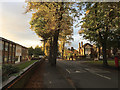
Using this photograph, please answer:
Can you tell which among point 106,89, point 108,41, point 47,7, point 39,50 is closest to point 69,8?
point 47,7

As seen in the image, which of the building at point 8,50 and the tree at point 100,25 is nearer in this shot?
the tree at point 100,25

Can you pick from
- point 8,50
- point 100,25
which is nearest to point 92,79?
point 100,25

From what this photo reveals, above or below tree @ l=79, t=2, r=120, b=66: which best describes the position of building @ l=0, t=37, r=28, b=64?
below

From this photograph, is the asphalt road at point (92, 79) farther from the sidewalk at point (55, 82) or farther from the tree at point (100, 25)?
the tree at point (100, 25)

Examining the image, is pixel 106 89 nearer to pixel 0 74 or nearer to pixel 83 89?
pixel 83 89

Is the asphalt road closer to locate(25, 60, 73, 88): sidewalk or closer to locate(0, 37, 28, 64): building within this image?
locate(25, 60, 73, 88): sidewalk

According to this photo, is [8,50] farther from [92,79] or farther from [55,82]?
[92,79]

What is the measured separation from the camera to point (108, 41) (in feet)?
56.9

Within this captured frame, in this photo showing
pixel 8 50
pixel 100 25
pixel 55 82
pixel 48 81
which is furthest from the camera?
pixel 8 50

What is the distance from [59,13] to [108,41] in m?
9.09

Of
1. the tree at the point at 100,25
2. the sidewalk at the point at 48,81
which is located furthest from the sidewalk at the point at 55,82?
the tree at the point at 100,25

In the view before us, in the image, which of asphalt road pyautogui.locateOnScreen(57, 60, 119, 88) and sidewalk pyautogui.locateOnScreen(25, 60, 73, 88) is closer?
sidewalk pyautogui.locateOnScreen(25, 60, 73, 88)

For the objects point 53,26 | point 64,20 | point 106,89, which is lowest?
point 106,89

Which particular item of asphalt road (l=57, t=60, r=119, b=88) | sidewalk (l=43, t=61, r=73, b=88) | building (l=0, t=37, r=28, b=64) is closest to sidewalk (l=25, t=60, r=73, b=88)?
sidewalk (l=43, t=61, r=73, b=88)
